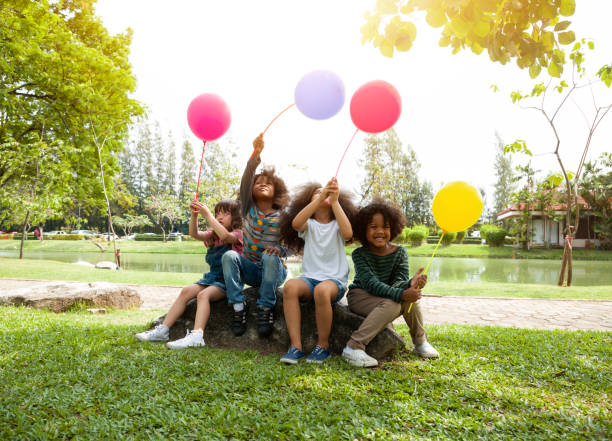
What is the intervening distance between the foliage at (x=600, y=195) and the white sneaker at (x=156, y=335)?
25.1 m

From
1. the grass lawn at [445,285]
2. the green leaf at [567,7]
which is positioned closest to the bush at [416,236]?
the grass lawn at [445,285]

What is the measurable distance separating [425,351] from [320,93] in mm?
2123

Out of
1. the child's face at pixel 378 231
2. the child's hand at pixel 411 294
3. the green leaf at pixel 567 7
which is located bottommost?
the child's hand at pixel 411 294

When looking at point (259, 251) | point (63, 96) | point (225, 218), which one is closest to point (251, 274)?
point (259, 251)

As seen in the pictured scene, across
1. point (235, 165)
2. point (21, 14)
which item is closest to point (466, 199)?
point (21, 14)

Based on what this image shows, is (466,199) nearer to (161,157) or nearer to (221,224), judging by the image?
(221,224)

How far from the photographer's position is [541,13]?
7.04 ft

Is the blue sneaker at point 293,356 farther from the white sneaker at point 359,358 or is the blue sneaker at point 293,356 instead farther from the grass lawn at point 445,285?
the grass lawn at point 445,285

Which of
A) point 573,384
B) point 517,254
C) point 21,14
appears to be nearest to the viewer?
point 573,384

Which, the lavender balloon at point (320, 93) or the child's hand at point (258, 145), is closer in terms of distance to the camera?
the lavender balloon at point (320, 93)

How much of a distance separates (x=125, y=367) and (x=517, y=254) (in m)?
22.3

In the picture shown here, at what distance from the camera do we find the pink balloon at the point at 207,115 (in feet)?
10.5

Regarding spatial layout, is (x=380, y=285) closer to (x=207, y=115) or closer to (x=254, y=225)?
(x=254, y=225)

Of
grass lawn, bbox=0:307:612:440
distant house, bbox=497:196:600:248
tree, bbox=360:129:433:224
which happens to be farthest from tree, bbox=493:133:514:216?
grass lawn, bbox=0:307:612:440
